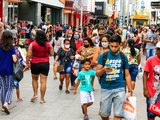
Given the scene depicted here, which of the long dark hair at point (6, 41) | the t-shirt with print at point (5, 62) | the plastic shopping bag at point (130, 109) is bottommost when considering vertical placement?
the plastic shopping bag at point (130, 109)

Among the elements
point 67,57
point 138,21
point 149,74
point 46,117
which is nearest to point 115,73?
point 149,74

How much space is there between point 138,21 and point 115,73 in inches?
2906

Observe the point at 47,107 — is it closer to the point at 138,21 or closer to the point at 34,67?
the point at 34,67

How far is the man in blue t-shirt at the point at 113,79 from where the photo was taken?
696 centimetres

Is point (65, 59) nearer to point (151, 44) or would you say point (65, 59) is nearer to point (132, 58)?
point (132, 58)

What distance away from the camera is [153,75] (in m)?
7.03

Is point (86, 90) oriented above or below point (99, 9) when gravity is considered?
below

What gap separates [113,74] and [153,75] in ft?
2.00

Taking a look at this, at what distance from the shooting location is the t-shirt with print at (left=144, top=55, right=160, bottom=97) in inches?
275

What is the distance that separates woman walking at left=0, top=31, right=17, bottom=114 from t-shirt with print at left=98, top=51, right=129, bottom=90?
9.25ft

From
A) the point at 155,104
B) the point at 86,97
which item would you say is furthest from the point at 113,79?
the point at 86,97

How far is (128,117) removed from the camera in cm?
678

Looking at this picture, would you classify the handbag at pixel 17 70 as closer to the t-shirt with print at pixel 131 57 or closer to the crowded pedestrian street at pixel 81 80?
the crowded pedestrian street at pixel 81 80

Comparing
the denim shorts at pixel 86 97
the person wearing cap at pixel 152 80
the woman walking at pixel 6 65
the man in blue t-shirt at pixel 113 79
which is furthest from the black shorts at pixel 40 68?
the person wearing cap at pixel 152 80
